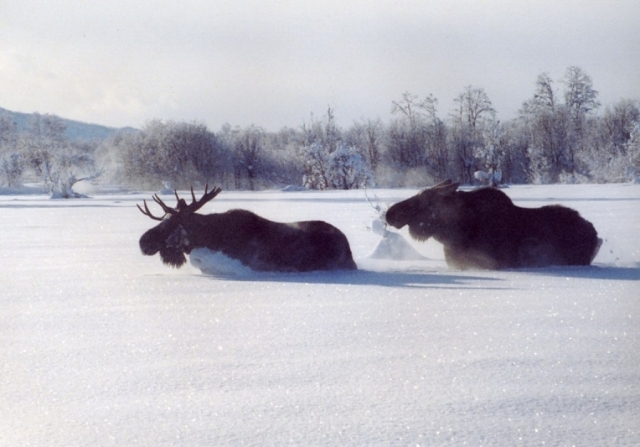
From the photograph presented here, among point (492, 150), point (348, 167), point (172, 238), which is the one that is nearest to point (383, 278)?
point (172, 238)

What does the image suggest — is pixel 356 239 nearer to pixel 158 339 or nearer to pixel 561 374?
pixel 158 339

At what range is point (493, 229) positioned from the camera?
887 cm

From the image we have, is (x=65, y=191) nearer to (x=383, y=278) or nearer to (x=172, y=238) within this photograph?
(x=172, y=238)

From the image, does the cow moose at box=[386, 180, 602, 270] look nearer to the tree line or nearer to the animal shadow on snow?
the animal shadow on snow

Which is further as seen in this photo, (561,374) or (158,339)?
(158,339)

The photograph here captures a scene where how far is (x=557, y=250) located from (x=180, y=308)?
465 cm

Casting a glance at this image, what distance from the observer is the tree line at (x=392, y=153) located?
48.3 m

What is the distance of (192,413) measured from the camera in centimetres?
342

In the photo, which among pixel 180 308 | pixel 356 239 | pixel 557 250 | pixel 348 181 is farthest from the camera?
pixel 348 181

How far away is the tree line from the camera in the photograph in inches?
1903

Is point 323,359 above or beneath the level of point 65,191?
beneath

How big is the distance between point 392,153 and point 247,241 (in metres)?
47.6

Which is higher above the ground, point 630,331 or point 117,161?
point 117,161

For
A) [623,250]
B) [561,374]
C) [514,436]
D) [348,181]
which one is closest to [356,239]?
[623,250]
